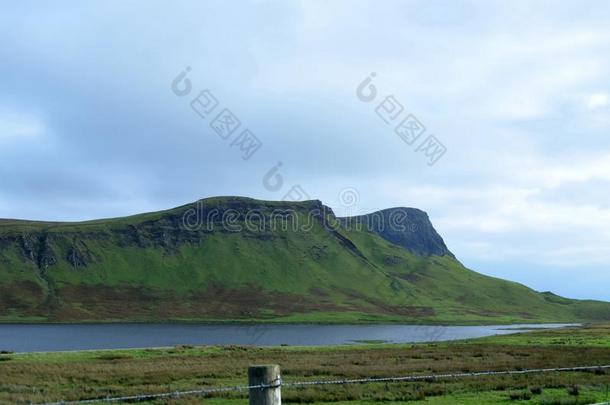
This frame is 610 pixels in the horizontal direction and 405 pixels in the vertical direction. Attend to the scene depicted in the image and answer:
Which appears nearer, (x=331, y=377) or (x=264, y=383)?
(x=264, y=383)

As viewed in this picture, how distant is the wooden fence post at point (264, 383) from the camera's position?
26.9ft

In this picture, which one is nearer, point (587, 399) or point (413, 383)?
point (587, 399)

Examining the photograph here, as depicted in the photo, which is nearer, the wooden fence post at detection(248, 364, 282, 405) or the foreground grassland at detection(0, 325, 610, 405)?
the wooden fence post at detection(248, 364, 282, 405)

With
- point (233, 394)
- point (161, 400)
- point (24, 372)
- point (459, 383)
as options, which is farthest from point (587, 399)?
point (24, 372)

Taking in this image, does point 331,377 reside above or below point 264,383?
below

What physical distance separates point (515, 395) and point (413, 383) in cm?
687

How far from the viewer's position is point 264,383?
8.21m

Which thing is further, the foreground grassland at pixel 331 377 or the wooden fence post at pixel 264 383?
the foreground grassland at pixel 331 377

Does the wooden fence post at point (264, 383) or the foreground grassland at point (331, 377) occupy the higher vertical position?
the wooden fence post at point (264, 383)

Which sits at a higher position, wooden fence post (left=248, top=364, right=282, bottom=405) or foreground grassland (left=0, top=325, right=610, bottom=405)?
wooden fence post (left=248, top=364, right=282, bottom=405)

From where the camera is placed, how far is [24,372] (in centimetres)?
4159

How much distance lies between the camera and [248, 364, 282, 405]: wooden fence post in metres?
8.21

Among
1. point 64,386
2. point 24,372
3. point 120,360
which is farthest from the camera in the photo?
point 120,360

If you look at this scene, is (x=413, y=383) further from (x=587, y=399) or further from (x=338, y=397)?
(x=587, y=399)
